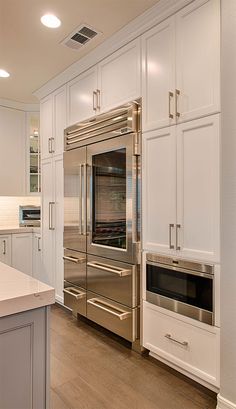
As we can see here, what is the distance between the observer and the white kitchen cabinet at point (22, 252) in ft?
13.1

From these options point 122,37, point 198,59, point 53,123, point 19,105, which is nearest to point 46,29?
point 122,37

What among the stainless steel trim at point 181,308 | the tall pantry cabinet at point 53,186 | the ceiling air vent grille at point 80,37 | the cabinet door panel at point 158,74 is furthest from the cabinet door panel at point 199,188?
the tall pantry cabinet at point 53,186

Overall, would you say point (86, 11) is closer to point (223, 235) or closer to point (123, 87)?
point (123, 87)

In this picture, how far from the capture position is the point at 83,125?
2965mm

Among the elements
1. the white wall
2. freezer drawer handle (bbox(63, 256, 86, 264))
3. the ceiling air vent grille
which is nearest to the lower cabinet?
the white wall

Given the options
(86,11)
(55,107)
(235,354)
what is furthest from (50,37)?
(235,354)

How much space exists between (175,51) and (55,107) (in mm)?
1812

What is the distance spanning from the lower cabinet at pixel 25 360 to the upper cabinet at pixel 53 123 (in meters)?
2.50

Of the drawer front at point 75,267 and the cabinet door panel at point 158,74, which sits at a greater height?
the cabinet door panel at point 158,74

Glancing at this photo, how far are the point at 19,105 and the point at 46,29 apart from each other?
6.61 feet

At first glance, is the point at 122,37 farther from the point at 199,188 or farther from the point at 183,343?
the point at 183,343

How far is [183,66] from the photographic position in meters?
2.01

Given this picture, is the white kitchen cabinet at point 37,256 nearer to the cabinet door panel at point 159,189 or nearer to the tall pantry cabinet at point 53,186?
the tall pantry cabinet at point 53,186

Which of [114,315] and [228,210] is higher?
[228,210]
